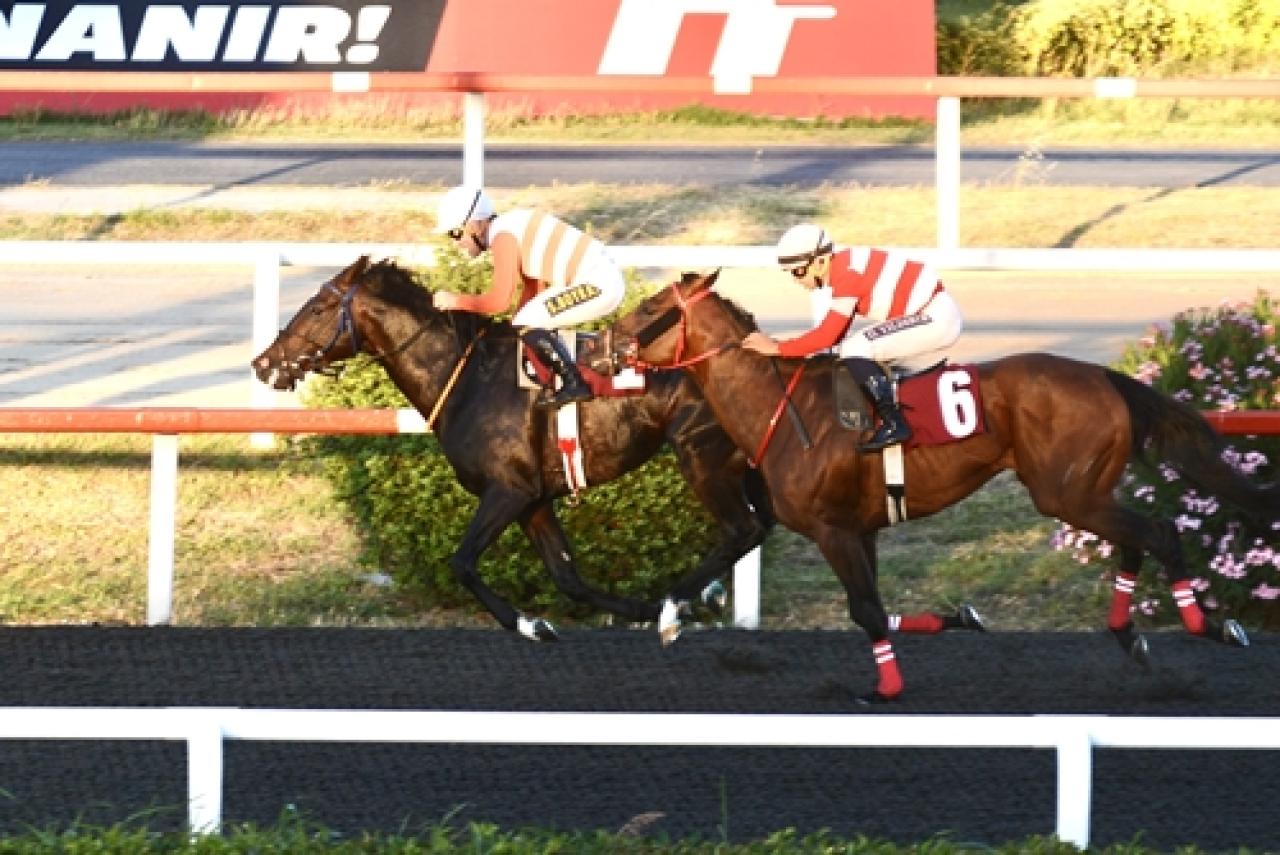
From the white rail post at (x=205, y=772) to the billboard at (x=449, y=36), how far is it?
13416 mm

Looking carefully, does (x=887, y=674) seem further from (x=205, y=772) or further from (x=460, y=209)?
(x=205, y=772)

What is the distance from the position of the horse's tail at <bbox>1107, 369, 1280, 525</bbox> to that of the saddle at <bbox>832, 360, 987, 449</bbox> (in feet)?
1.53

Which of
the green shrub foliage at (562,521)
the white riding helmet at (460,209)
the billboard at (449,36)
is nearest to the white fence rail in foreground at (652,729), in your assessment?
the white riding helmet at (460,209)

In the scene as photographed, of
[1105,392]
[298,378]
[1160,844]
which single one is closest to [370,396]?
[298,378]

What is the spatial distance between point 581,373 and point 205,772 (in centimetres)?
336

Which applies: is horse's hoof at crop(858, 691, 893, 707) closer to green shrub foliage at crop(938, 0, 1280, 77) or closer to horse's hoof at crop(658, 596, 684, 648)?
horse's hoof at crop(658, 596, 684, 648)

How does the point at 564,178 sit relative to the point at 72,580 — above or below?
above

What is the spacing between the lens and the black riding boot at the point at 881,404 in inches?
317

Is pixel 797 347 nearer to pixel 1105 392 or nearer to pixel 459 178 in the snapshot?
pixel 1105 392

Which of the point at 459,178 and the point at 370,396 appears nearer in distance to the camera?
the point at 370,396

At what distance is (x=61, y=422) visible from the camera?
30.2ft

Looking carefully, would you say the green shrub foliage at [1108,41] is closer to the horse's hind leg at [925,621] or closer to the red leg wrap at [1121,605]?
the horse's hind leg at [925,621]

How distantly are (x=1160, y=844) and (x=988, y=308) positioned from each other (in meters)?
7.60

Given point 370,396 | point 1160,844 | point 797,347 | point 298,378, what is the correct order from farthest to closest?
point 370,396
point 298,378
point 797,347
point 1160,844
